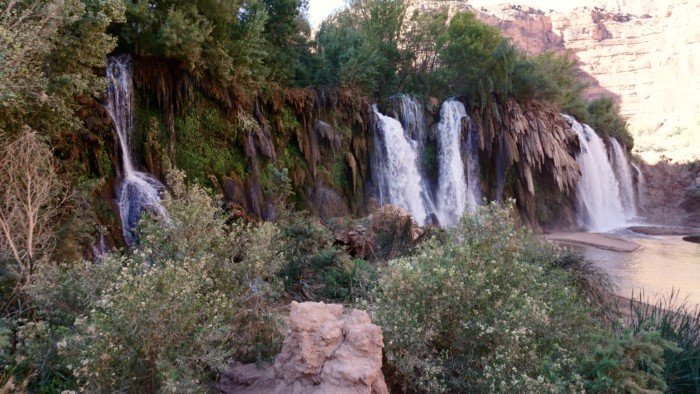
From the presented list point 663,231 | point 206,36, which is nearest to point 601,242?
point 663,231

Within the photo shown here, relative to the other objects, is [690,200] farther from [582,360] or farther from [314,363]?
[314,363]

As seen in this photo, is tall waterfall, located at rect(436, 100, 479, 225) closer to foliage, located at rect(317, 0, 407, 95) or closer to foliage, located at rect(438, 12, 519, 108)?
foliage, located at rect(438, 12, 519, 108)

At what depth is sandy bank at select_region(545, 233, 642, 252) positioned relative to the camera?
1723 cm

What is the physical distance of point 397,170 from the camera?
1808cm

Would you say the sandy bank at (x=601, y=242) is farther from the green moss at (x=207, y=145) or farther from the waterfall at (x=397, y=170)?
the green moss at (x=207, y=145)

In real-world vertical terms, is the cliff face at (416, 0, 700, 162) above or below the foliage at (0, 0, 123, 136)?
above

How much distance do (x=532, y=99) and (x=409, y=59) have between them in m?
6.66

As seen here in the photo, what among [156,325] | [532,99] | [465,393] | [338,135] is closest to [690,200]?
[532,99]

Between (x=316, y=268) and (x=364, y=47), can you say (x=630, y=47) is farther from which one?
(x=316, y=268)

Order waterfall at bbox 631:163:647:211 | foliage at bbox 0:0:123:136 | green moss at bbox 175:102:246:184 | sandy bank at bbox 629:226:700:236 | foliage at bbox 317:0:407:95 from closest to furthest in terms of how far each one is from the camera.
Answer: foliage at bbox 0:0:123:136, green moss at bbox 175:102:246:184, foliage at bbox 317:0:407:95, sandy bank at bbox 629:226:700:236, waterfall at bbox 631:163:647:211

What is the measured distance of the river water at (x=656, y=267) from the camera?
10236 mm

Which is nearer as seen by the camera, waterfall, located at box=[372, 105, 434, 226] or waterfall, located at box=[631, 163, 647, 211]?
waterfall, located at box=[372, 105, 434, 226]

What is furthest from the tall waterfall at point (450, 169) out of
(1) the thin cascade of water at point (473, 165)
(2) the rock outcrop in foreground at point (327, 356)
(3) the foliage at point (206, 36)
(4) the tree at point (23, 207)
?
(2) the rock outcrop in foreground at point (327, 356)

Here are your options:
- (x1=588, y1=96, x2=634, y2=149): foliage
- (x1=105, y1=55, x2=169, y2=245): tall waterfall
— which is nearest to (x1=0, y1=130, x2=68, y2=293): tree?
(x1=105, y1=55, x2=169, y2=245): tall waterfall
